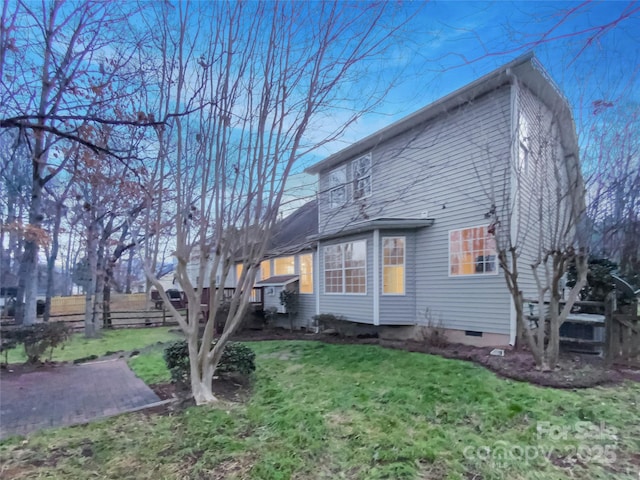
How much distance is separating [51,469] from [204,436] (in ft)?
4.05

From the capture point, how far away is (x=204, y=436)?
3664 millimetres

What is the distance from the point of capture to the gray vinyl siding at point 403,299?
10.2 meters

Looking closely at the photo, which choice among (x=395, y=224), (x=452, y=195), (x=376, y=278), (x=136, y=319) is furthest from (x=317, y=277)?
(x=136, y=319)

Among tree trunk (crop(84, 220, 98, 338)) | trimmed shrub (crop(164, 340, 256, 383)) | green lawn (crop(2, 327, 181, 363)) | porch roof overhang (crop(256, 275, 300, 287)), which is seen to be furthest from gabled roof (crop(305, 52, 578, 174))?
tree trunk (crop(84, 220, 98, 338))

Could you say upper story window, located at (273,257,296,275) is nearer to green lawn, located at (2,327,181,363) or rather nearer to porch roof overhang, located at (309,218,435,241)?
green lawn, located at (2,327,181,363)

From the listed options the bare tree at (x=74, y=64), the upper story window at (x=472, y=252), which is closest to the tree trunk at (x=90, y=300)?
the bare tree at (x=74, y=64)

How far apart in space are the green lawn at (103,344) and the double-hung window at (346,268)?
5.50 m

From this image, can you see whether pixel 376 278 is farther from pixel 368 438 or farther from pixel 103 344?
pixel 103 344

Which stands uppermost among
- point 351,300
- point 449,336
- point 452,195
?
point 452,195

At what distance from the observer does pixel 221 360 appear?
18.5ft

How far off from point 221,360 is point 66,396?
2366 mm

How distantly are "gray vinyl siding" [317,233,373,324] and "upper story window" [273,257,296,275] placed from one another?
3176 mm

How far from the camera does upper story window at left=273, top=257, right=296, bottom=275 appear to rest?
15.7m

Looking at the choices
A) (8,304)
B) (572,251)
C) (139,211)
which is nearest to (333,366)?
(572,251)
